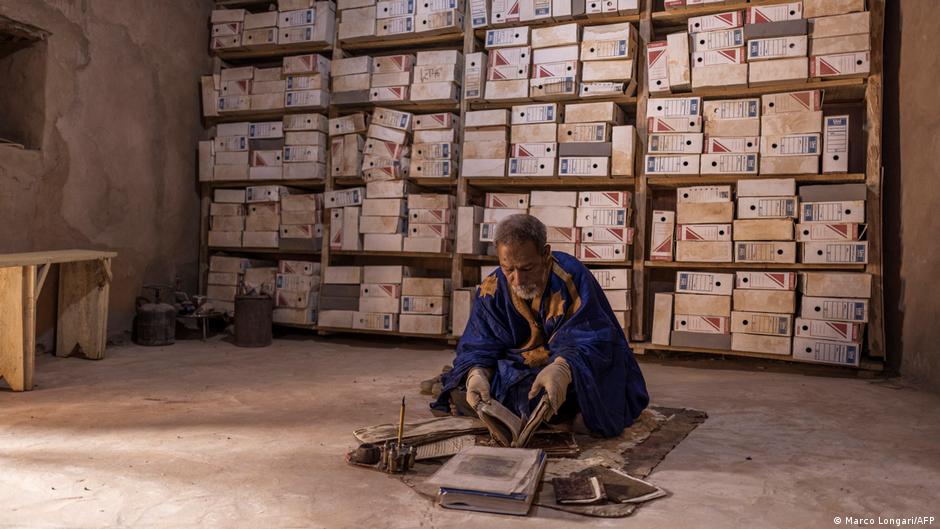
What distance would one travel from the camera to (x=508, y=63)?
665 centimetres

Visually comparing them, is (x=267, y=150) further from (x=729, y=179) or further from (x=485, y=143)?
(x=729, y=179)

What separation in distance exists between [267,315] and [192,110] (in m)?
2.63

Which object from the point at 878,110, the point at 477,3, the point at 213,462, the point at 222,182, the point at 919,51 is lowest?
the point at 213,462

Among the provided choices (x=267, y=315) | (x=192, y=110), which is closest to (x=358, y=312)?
(x=267, y=315)

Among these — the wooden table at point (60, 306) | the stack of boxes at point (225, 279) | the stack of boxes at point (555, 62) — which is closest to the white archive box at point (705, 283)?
the stack of boxes at point (555, 62)

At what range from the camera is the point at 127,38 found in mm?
6879

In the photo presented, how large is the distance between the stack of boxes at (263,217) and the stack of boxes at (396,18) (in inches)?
71.7

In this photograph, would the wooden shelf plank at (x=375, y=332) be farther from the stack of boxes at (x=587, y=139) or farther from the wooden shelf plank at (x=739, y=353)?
the stack of boxes at (x=587, y=139)

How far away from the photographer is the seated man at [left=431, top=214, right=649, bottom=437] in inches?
131

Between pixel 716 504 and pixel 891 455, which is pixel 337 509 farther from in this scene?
pixel 891 455

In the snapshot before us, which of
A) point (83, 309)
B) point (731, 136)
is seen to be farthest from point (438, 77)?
point (83, 309)

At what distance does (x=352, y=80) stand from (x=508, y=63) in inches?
67.4

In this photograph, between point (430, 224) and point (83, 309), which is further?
point (430, 224)

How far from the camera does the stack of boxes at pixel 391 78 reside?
7.00 meters
